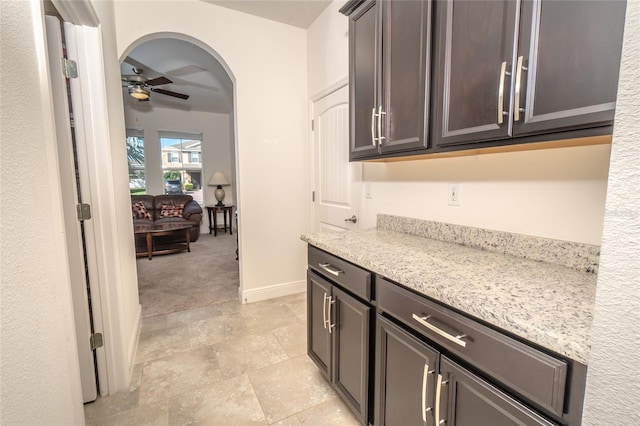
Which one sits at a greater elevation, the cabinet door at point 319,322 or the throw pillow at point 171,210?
Answer: the throw pillow at point 171,210

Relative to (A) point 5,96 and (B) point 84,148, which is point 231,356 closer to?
(B) point 84,148

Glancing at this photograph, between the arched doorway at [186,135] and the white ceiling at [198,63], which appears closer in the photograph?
the white ceiling at [198,63]

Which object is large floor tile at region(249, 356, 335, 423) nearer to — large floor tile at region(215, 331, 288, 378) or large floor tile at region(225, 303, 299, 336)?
large floor tile at region(215, 331, 288, 378)

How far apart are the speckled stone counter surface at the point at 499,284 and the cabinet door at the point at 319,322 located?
0.87 ft

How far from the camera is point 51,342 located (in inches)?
33.6

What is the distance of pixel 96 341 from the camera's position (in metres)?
1.71

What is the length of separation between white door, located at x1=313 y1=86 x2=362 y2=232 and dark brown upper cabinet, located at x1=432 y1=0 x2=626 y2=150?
3.84ft

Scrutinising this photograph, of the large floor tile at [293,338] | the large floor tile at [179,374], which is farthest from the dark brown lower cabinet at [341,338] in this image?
the large floor tile at [179,374]

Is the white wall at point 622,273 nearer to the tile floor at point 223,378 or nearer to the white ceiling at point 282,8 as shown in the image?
the tile floor at point 223,378

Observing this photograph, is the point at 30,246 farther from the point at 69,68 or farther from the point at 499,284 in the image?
the point at 499,284

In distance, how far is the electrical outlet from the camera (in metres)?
1.55

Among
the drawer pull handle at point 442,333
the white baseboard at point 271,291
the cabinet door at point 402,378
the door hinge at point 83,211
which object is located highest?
the door hinge at point 83,211

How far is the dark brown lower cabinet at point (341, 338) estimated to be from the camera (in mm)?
1322

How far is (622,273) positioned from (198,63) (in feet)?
14.8
